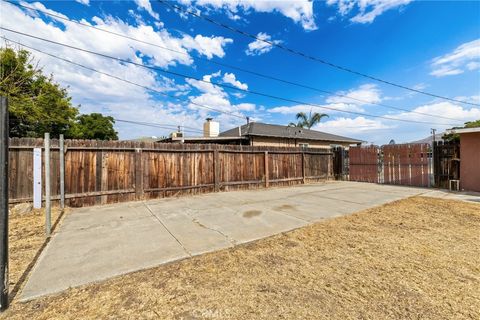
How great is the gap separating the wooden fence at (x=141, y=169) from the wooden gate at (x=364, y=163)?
4974mm

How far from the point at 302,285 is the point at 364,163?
39.9 feet

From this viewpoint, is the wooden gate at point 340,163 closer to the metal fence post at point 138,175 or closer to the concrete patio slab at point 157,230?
the concrete patio slab at point 157,230

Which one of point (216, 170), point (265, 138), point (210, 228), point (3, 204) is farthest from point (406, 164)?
point (3, 204)

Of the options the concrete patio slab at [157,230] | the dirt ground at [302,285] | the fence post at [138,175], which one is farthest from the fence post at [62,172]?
the dirt ground at [302,285]

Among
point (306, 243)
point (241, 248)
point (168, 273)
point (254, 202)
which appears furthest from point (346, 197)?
point (168, 273)

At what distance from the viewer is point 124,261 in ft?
10.2

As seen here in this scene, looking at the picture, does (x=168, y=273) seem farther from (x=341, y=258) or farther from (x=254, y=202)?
(x=254, y=202)

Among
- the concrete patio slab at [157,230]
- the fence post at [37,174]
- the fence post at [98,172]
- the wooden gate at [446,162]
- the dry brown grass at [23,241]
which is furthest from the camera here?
the wooden gate at [446,162]

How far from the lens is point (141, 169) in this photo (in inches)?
289

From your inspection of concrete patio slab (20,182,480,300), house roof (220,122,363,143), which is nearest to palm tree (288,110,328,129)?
house roof (220,122,363,143)

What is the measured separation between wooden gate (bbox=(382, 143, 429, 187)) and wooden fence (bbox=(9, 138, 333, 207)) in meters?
5.59

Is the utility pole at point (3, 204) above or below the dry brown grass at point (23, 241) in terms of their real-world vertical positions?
above

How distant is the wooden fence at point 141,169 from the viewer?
5.86m

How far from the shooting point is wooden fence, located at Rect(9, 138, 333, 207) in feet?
19.2
